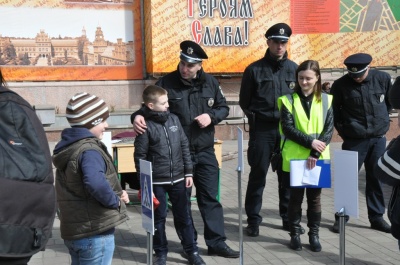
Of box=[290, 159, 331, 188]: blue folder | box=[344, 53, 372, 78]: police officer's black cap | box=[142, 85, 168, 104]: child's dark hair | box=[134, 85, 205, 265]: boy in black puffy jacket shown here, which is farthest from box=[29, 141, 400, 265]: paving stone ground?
box=[344, 53, 372, 78]: police officer's black cap

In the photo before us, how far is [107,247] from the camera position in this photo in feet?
12.6

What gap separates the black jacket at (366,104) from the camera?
6520 mm

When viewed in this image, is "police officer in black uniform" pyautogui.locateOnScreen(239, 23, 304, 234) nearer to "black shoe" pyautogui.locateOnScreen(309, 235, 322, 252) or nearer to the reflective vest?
the reflective vest

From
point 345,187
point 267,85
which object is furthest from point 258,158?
point 345,187

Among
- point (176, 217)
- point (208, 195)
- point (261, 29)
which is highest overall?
point (261, 29)

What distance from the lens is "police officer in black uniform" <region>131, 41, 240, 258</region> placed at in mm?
5648

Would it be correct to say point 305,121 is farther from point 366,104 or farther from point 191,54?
point 191,54

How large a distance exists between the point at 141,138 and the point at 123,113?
10.5 metres

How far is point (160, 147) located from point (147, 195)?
1.12 m

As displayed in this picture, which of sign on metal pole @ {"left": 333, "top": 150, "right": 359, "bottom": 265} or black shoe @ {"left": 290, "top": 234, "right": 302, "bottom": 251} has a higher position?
sign on metal pole @ {"left": 333, "top": 150, "right": 359, "bottom": 265}

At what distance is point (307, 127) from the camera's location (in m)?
5.84

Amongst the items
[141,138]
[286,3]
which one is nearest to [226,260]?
[141,138]

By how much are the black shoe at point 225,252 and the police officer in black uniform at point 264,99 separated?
789 millimetres

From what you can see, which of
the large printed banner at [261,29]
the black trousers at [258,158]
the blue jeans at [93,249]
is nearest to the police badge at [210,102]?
the black trousers at [258,158]
